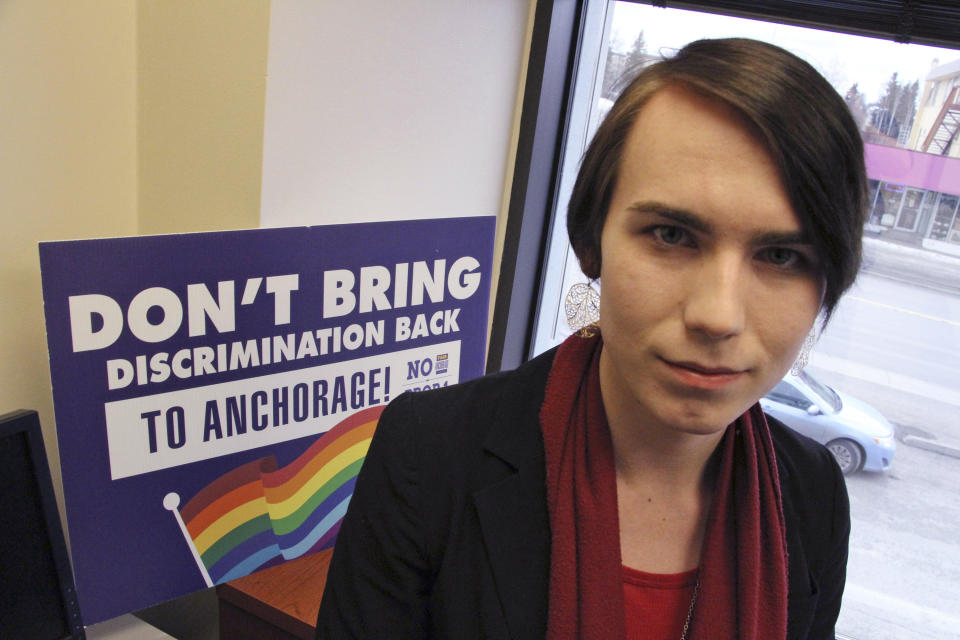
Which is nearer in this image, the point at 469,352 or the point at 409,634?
the point at 409,634

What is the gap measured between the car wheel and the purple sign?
1009 mm

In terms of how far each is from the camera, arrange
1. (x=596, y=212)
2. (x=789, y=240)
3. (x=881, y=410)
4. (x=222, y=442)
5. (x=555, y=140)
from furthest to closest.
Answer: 1. (x=555, y=140)
2. (x=881, y=410)
3. (x=222, y=442)
4. (x=596, y=212)
5. (x=789, y=240)

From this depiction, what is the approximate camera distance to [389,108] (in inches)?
63.8

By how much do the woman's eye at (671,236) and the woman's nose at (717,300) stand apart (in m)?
0.03

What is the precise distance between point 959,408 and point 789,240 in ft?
4.10

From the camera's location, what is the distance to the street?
1739mm

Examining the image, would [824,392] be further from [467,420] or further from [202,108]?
[202,108]

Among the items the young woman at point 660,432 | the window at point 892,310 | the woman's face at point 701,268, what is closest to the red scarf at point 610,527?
the young woman at point 660,432

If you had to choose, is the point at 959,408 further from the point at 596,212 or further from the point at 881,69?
the point at 596,212

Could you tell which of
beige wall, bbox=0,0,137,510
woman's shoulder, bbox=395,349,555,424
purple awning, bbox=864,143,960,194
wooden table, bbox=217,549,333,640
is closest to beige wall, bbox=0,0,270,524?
beige wall, bbox=0,0,137,510

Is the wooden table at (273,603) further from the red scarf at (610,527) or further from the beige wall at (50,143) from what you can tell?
the red scarf at (610,527)

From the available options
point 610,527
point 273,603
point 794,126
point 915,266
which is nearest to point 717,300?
point 794,126

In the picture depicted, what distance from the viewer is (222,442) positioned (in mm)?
1290

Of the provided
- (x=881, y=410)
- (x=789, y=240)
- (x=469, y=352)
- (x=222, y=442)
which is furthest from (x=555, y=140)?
(x=789, y=240)
